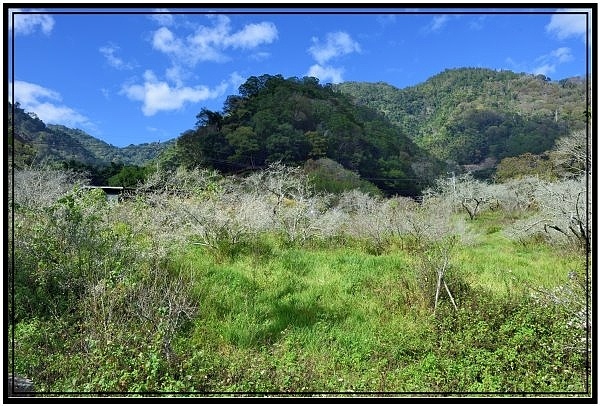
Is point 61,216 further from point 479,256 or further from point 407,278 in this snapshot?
point 479,256

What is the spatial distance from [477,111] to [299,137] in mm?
28192

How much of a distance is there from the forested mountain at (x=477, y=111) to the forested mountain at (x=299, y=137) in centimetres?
591

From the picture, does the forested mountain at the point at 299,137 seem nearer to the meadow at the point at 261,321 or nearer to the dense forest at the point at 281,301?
the dense forest at the point at 281,301

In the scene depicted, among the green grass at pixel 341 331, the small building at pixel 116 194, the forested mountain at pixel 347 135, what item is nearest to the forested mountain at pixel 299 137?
the forested mountain at pixel 347 135

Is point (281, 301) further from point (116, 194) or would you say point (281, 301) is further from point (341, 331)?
point (116, 194)

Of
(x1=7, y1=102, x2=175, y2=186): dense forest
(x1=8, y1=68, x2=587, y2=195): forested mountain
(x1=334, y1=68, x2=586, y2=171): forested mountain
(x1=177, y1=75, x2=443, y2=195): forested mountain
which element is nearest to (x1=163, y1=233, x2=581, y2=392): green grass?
(x1=8, y1=68, x2=587, y2=195): forested mountain

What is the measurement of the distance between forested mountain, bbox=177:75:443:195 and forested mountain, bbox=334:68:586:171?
5.91 meters

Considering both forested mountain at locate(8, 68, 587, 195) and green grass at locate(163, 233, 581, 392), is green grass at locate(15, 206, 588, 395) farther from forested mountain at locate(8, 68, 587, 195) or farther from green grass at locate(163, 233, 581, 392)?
forested mountain at locate(8, 68, 587, 195)

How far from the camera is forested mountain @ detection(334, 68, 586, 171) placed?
111ft

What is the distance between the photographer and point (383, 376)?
2850 mm

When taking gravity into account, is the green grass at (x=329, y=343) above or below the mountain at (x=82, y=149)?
below

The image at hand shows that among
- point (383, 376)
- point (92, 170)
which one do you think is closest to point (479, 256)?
point (383, 376)

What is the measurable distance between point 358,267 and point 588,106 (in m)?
4.86

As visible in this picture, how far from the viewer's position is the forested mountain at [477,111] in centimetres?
3372
